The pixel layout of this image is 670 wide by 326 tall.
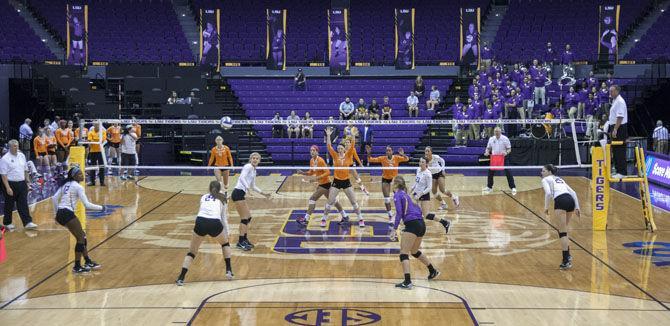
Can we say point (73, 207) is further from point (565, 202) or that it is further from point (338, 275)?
point (565, 202)

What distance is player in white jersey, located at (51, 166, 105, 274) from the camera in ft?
48.5

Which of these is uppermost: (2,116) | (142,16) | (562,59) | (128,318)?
(142,16)

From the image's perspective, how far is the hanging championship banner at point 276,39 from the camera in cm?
4397

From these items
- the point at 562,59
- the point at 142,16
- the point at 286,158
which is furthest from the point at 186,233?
the point at 142,16

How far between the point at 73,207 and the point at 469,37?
105 feet

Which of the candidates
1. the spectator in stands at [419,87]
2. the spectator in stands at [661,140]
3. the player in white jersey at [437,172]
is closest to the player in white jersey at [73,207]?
the player in white jersey at [437,172]

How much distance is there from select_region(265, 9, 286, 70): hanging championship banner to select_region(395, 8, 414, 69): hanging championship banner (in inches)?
249

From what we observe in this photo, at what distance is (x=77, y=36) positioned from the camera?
43906mm

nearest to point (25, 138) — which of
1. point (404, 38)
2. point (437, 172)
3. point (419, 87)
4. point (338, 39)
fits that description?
point (338, 39)

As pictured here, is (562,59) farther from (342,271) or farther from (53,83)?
(342,271)

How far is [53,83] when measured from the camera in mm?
40781

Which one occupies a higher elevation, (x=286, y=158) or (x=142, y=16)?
(x=142, y=16)

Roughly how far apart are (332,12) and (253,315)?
3273 centimetres

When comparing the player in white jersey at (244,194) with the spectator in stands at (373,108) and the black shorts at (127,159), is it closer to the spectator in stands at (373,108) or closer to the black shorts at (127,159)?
the black shorts at (127,159)
